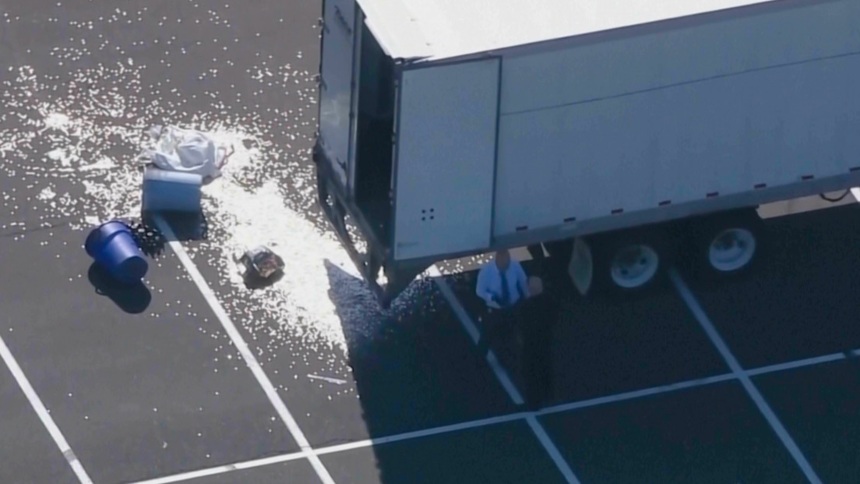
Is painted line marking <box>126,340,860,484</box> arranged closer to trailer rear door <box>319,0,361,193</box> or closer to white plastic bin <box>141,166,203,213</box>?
trailer rear door <box>319,0,361,193</box>

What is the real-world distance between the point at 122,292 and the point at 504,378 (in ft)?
12.3

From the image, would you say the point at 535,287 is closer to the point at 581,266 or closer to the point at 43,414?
the point at 581,266

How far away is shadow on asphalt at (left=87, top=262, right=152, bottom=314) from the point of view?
59.4 ft

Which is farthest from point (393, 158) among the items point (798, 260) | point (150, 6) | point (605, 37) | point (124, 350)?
point (150, 6)

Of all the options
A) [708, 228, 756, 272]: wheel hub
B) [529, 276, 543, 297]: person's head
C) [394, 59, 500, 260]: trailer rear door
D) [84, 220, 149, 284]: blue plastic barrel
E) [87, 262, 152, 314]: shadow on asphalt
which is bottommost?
[87, 262, 152, 314]: shadow on asphalt

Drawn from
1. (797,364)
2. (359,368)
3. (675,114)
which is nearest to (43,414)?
(359,368)

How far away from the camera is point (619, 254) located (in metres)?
18.0

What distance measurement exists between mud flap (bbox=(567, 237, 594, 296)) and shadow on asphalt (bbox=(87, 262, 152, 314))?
13.4ft

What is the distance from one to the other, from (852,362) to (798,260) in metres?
1.44

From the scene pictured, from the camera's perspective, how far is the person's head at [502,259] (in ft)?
55.8

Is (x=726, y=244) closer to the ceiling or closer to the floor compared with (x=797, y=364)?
closer to the ceiling

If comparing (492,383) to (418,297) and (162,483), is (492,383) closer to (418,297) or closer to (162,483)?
(418,297)

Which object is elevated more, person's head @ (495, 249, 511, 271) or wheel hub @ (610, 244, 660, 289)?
person's head @ (495, 249, 511, 271)

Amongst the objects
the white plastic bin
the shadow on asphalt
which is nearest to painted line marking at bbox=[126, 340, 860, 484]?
the shadow on asphalt
